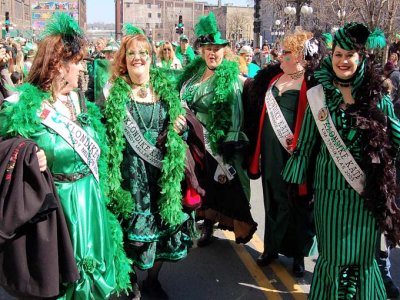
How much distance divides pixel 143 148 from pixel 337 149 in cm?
116

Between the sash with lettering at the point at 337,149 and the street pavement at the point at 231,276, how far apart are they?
4.14ft

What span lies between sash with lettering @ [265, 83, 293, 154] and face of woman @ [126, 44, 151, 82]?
1006 mm

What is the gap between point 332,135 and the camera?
263 cm

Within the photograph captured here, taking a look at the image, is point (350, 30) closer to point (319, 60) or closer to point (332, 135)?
point (332, 135)

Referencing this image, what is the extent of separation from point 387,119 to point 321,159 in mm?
407

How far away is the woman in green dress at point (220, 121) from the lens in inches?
152

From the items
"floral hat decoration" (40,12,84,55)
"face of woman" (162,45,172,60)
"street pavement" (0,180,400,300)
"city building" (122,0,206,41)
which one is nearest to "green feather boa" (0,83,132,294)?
"floral hat decoration" (40,12,84,55)

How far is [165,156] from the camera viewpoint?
10.1 ft

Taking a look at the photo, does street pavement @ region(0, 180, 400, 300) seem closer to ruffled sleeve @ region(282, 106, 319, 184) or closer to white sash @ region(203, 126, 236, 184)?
white sash @ region(203, 126, 236, 184)

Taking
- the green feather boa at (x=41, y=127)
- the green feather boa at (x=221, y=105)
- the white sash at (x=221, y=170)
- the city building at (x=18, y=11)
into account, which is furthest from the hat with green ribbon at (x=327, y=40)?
the city building at (x=18, y=11)

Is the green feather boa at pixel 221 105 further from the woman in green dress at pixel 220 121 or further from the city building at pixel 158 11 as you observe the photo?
the city building at pixel 158 11

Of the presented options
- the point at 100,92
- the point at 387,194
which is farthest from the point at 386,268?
the point at 100,92

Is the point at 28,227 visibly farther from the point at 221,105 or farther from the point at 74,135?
the point at 221,105

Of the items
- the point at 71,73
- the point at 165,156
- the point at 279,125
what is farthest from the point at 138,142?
the point at 279,125
